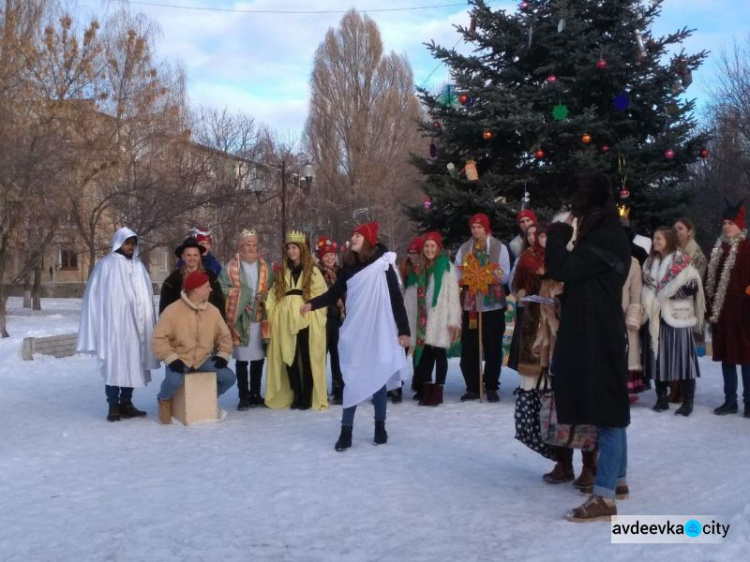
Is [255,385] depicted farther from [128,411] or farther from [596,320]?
[596,320]

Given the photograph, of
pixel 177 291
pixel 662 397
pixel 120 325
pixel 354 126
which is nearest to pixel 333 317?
pixel 177 291

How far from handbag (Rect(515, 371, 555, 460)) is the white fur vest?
333cm

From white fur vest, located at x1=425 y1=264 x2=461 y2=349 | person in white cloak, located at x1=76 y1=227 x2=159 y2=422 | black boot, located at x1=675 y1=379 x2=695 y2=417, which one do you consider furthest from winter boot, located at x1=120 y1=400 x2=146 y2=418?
black boot, located at x1=675 y1=379 x2=695 y2=417

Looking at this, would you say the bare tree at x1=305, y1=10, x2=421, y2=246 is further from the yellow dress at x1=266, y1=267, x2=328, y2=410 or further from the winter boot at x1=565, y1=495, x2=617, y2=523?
the winter boot at x1=565, y1=495, x2=617, y2=523

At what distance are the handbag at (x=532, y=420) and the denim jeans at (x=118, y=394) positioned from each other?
186 inches

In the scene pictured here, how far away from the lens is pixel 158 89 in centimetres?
2616

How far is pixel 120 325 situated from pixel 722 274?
6.64 m

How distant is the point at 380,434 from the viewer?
7.20m

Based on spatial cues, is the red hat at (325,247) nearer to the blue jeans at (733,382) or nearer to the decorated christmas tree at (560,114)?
the decorated christmas tree at (560,114)

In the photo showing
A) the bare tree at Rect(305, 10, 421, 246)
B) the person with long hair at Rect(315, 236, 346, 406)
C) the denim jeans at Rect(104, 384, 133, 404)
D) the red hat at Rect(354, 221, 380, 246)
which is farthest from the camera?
the bare tree at Rect(305, 10, 421, 246)

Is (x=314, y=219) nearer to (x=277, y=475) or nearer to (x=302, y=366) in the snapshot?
(x=302, y=366)

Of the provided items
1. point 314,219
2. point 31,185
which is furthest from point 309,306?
point 314,219

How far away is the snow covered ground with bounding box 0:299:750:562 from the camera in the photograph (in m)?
4.45

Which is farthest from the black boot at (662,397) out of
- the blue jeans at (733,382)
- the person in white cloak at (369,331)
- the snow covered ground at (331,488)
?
the person in white cloak at (369,331)
